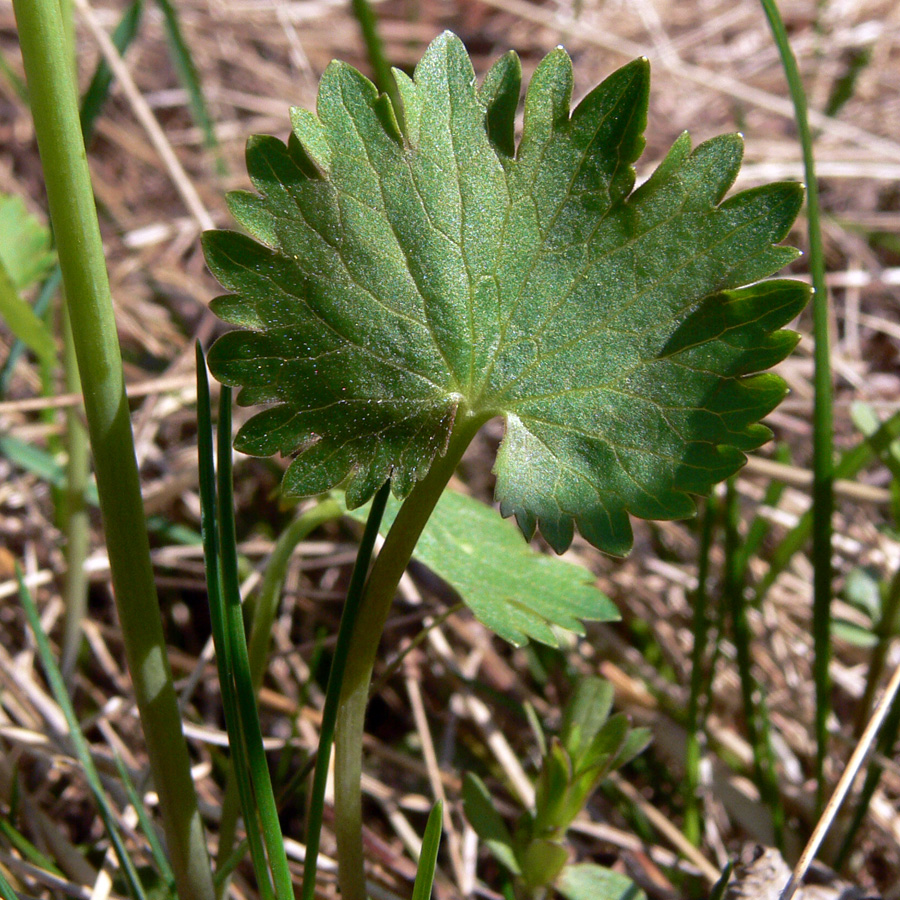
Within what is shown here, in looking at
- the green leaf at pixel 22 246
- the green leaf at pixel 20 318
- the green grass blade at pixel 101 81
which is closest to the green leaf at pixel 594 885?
the green leaf at pixel 20 318

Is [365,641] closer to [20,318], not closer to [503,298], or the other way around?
[503,298]

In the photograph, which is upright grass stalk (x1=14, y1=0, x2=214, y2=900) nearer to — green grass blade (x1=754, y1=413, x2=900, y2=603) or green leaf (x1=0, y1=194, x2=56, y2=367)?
green leaf (x1=0, y1=194, x2=56, y2=367)

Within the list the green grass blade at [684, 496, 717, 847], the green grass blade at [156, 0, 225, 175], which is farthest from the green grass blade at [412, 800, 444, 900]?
the green grass blade at [156, 0, 225, 175]

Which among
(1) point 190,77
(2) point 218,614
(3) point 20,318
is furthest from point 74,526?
(1) point 190,77

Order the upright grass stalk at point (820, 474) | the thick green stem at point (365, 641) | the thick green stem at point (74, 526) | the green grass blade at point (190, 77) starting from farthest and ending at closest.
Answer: the green grass blade at point (190, 77) < the thick green stem at point (74, 526) < the upright grass stalk at point (820, 474) < the thick green stem at point (365, 641)

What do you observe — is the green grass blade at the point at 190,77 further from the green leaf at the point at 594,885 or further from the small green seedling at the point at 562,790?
the green leaf at the point at 594,885

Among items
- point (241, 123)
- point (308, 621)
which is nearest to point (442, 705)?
point (308, 621)
